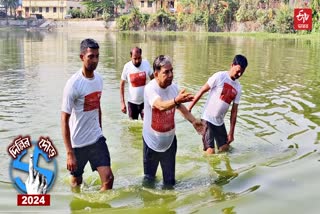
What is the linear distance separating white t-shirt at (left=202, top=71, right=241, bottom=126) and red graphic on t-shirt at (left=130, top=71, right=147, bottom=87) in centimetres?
222

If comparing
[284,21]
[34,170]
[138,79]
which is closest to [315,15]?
[284,21]

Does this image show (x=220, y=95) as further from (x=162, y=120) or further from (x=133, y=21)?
(x=133, y=21)

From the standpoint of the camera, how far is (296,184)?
6.31 m

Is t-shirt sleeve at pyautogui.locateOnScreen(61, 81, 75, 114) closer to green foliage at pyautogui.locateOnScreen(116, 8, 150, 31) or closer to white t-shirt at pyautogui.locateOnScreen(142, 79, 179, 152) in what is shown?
white t-shirt at pyautogui.locateOnScreen(142, 79, 179, 152)

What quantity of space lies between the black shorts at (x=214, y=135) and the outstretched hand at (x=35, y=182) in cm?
284

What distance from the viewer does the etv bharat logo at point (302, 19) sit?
48.2 metres

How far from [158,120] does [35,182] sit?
1.53 metres

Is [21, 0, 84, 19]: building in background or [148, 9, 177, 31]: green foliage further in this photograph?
[21, 0, 84, 19]: building in background

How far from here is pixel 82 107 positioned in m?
5.29

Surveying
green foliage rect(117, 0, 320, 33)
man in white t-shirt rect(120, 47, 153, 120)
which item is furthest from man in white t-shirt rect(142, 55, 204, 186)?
green foliage rect(117, 0, 320, 33)

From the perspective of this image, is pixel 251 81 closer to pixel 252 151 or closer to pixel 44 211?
pixel 252 151

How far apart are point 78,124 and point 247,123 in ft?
18.3

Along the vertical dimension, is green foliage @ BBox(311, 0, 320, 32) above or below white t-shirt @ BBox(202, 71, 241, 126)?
above

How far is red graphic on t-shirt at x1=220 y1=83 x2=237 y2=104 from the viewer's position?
7.03m
